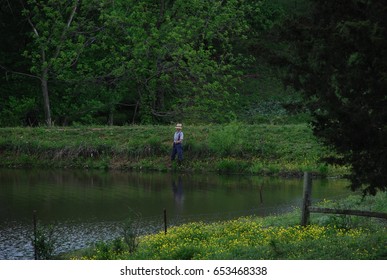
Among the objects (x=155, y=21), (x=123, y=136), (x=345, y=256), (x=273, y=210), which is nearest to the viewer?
(x=345, y=256)

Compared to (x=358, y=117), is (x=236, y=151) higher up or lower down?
lower down

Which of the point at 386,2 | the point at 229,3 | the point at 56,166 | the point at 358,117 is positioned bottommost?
the point at 56,166

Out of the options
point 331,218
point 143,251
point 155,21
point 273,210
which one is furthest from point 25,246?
point 155,21

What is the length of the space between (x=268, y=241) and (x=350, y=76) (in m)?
4.90

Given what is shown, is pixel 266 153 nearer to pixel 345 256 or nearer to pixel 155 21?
pixel 155 21

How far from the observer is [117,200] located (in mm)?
27266

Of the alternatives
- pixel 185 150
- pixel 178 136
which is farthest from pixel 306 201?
pixel 185 150

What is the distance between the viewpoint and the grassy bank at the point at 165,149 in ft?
119

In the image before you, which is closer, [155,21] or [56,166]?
[56,166]

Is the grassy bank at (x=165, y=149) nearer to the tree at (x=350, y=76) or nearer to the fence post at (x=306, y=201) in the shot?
the fence post at (x=306, y=201)

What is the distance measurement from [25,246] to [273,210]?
337 inches

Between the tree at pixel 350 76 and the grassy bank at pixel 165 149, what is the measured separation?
65.4 feet

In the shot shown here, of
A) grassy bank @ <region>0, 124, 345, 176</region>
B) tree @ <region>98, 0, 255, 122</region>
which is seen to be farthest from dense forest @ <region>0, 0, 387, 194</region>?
grassy bank @ <region>0, 124, 345, 176</region>

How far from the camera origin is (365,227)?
61.2 ft
